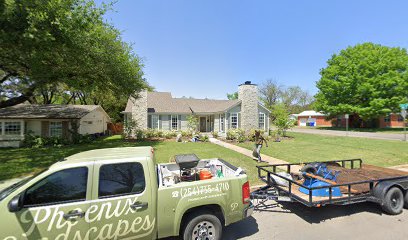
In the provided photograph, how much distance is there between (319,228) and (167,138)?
18.9 m

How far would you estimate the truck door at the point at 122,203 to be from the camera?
3229 mm

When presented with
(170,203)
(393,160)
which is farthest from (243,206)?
(393,160)

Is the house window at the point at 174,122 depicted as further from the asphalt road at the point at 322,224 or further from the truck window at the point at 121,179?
the truck window at the point at 121,179

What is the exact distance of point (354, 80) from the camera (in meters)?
33.8

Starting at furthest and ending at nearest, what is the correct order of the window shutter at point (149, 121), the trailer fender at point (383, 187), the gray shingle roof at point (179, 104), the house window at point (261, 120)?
the gray shingle roof at point (179, 104) < the window shutter at point (149, 121) < the house window at point (261, 120) < the trailer fender at point (383, 187)

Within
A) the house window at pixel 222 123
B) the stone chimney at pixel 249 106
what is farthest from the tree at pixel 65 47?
the stone chimney at pixel 249 106

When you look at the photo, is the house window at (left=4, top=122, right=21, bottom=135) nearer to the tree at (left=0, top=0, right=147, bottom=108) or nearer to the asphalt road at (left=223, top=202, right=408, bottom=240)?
the tree at (left=0, top=0, right=147, bottom=108)

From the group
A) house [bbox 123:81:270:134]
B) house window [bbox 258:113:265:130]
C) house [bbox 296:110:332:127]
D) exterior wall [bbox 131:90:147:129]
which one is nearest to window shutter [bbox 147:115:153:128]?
house [bbox 123:81:270:134]

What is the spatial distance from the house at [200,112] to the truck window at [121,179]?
60.7 feet

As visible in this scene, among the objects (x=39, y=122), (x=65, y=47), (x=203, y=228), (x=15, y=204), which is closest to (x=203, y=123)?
(x=39, y=122)

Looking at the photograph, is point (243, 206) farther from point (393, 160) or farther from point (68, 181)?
point (393, 160)

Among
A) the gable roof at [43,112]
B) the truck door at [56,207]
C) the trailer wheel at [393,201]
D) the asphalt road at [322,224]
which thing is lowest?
the asphalt road at [322,224]

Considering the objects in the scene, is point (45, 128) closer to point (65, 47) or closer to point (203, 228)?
point (65, 47)

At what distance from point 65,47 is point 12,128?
11.9m
